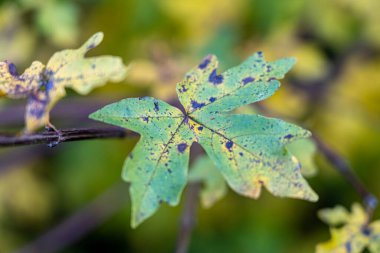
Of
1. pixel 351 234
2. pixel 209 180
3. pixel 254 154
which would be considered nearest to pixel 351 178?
pixel 351 234

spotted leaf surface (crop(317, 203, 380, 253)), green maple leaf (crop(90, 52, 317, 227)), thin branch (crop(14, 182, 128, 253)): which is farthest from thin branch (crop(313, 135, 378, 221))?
thin branch (crop(14, 182, 128, 253))

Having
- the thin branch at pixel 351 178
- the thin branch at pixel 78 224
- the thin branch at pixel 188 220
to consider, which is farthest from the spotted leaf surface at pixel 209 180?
the thin branch at pixel 78 224

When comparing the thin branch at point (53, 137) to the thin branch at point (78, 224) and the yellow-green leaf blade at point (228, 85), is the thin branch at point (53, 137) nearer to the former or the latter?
the yellow-green leaf blade at point (228, 85)

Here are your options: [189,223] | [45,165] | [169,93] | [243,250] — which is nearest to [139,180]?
[189,223]

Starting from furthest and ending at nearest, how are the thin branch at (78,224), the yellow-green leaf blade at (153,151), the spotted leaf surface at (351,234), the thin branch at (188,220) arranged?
the thin branch at (78,224) → the thin branch at (188,220) → the spotted leaf surface at (351,234) → the yellow-green leaf blade at (153,151)

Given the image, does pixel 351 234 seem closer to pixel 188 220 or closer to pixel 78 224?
pixel 188 220

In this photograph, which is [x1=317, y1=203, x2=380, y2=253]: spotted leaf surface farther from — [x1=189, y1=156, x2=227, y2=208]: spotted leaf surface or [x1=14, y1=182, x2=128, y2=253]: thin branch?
[x1=14, y1=182, x2=128, y2=253]: thin branch
